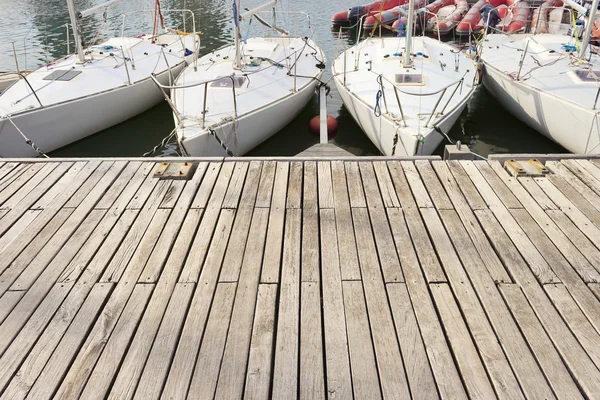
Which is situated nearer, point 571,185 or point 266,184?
point 571,185

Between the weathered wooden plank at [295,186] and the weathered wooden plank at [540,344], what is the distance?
216cm

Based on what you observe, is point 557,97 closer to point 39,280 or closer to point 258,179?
point 258,179

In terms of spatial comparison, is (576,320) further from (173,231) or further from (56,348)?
(56,348)

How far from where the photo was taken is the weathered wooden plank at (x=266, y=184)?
4.66 m

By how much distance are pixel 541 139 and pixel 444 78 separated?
2959mm

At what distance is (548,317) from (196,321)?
2.52 meters

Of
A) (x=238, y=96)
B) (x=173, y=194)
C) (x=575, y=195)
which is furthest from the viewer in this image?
(x=238, y=96)

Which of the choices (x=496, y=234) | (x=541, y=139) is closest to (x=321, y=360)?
(x=496, y=234)

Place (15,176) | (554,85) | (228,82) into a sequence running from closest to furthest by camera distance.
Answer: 1. (15,176)
2. (554,85)
3. (228,82)

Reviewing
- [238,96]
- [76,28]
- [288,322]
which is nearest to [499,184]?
[288,322]

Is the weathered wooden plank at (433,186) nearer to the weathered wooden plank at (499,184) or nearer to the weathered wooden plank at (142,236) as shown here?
the weathered wooden plank at (499,184)

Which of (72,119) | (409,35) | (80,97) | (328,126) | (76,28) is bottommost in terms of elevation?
(328,126)

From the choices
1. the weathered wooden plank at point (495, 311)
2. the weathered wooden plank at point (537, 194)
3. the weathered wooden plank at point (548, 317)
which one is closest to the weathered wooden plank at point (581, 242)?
the weathered wooden plank at point (537, 194)

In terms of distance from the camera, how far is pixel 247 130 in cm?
864
